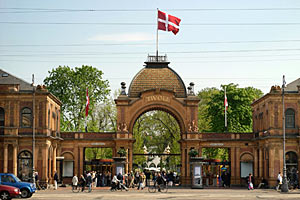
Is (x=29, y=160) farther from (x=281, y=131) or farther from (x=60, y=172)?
(x=281, y=131)

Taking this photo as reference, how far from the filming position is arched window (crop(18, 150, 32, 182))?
57284mm

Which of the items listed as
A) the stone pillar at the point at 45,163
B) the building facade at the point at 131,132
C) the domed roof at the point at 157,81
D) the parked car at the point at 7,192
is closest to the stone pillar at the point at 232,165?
the building facade at the point at 131,132

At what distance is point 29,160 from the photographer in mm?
57656

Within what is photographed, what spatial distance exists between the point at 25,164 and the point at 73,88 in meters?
24.9

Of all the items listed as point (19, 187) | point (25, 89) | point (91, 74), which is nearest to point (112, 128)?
point (91, 74)

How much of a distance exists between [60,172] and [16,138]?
1128cm

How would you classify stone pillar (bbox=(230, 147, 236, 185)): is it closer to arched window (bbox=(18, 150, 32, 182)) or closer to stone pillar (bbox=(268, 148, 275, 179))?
stone pillar (bbox=(268, 148, 275, 179))

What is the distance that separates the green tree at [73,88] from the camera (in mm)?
80375

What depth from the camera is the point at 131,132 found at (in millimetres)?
66500

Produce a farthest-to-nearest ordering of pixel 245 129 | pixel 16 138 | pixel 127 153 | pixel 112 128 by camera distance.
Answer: pixel 112 128, pixel 245 129, pixel 127 153, pixel 16 138

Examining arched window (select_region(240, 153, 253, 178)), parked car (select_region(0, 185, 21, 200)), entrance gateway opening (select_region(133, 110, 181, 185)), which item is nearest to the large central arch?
arched window (select_region(240, 153, 253, 178))

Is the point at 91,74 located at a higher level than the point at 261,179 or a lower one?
higher

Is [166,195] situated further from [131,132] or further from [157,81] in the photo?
[157,81]

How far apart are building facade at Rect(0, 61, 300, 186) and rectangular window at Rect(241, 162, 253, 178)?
121mm
